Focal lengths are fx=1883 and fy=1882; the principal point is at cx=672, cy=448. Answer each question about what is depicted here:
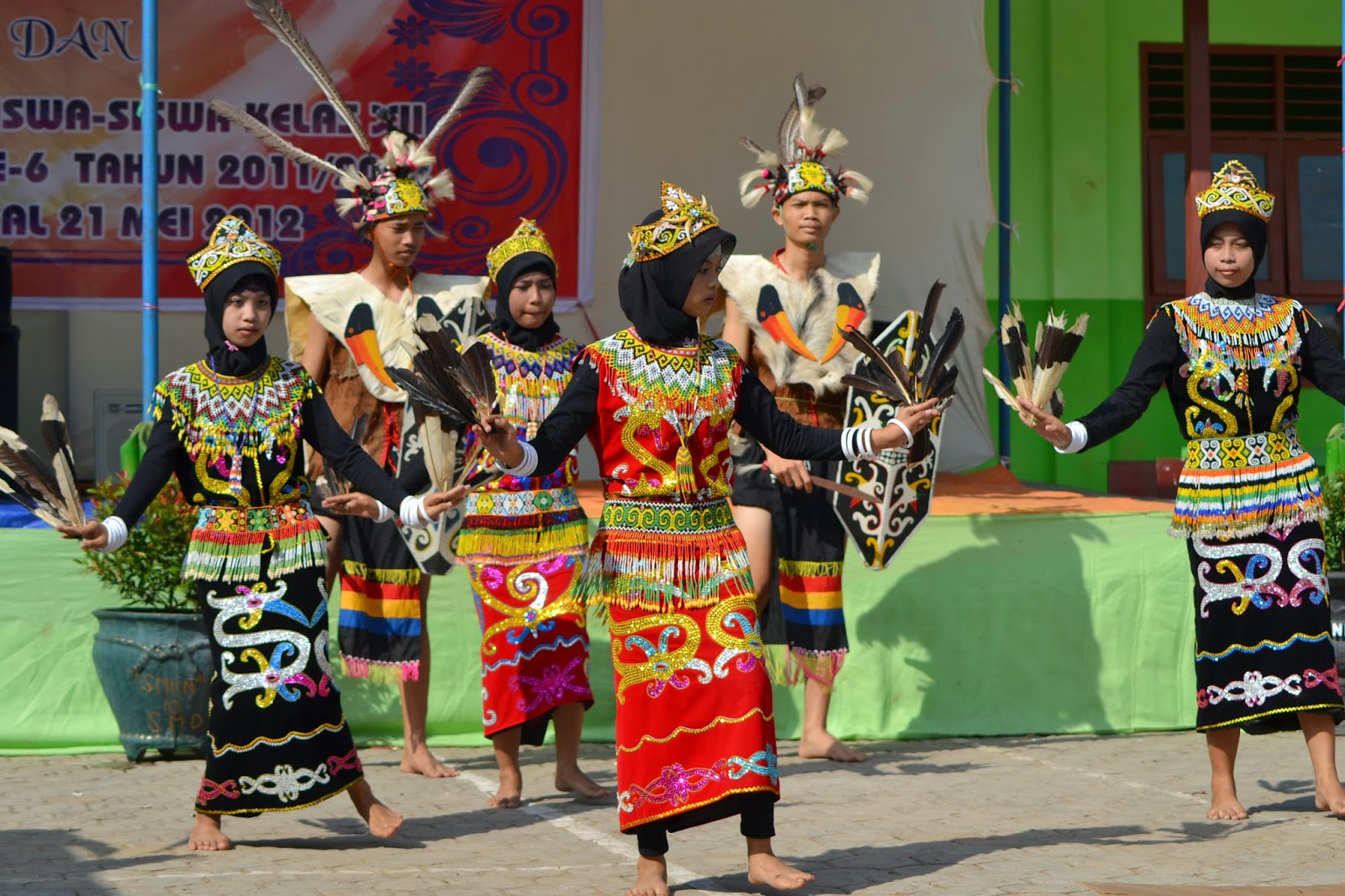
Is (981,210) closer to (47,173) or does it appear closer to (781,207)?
(781,207)

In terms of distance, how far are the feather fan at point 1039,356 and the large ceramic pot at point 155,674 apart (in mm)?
3268

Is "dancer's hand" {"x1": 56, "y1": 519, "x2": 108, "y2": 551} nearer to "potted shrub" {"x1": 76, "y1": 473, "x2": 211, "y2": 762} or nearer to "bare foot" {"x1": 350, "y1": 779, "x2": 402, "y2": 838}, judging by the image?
"bare foot" {"x1": 350, "y1": 779, "x2": 402, "y2": 838}

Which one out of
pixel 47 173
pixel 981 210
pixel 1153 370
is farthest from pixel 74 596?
pixel 981 210

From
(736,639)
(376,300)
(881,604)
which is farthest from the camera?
(881,604)

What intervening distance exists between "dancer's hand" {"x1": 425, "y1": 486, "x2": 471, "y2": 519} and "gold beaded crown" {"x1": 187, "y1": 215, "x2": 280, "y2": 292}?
0.94 meters

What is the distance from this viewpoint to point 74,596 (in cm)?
731

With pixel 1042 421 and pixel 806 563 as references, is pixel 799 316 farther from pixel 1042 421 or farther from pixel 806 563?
pixel 1042 421

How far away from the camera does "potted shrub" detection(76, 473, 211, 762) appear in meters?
6.95

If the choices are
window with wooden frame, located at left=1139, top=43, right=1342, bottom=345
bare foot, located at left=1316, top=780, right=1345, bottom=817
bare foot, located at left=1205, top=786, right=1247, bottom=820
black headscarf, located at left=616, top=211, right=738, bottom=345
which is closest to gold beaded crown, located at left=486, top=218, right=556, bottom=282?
black headscarf, located at left=616, top=211, right=738, bottom=345

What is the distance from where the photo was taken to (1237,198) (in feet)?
19.4

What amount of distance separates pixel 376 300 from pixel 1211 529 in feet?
10.4

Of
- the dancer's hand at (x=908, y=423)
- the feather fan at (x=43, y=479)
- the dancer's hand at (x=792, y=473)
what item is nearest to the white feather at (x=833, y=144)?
the dancer's hand at (x=792, y=473)

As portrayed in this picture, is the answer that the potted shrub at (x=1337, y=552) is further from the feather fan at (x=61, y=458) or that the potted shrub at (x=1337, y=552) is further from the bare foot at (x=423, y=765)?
the feather fan at (x=61, y=458)

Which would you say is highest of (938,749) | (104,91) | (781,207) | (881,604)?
(104,91)
